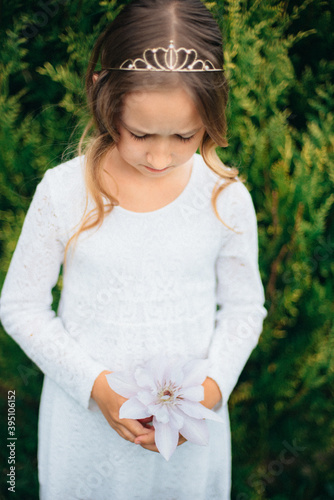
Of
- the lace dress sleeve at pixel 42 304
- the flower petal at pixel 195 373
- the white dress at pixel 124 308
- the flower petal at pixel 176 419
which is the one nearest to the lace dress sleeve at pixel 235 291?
the white dress at pixel 124 308

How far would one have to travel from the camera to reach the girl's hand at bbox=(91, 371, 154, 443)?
1.29 meters

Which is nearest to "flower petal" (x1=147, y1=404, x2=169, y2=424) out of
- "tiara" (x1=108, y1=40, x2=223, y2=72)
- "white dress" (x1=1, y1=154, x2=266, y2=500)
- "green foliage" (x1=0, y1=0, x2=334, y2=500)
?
"white dress" (x1=1, y1=154, x2=266, y2=500)

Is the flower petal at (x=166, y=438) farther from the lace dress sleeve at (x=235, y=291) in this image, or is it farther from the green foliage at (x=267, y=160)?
the green foliage at (x=267, y=160)

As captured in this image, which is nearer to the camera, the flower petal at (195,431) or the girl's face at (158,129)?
the girl's face at (158,129)

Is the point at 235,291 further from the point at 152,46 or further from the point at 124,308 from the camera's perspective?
the point at 152,46

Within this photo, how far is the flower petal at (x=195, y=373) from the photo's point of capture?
1.26m

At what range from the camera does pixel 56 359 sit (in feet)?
4.55

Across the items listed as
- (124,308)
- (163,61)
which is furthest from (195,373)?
(163,61)

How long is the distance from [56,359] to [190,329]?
0.43 meters

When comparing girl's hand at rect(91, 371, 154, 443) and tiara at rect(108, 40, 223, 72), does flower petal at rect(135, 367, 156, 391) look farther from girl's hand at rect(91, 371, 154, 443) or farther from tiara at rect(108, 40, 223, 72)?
tiara at rect(108, 40, 223, 72)

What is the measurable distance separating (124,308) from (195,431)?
41 centimetres

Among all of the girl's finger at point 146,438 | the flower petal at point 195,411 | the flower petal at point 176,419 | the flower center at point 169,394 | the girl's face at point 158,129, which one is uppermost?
the girl's face at point 158,129

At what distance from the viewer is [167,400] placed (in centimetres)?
121

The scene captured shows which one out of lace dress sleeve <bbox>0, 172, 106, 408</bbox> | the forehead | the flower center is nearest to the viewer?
the forehead
